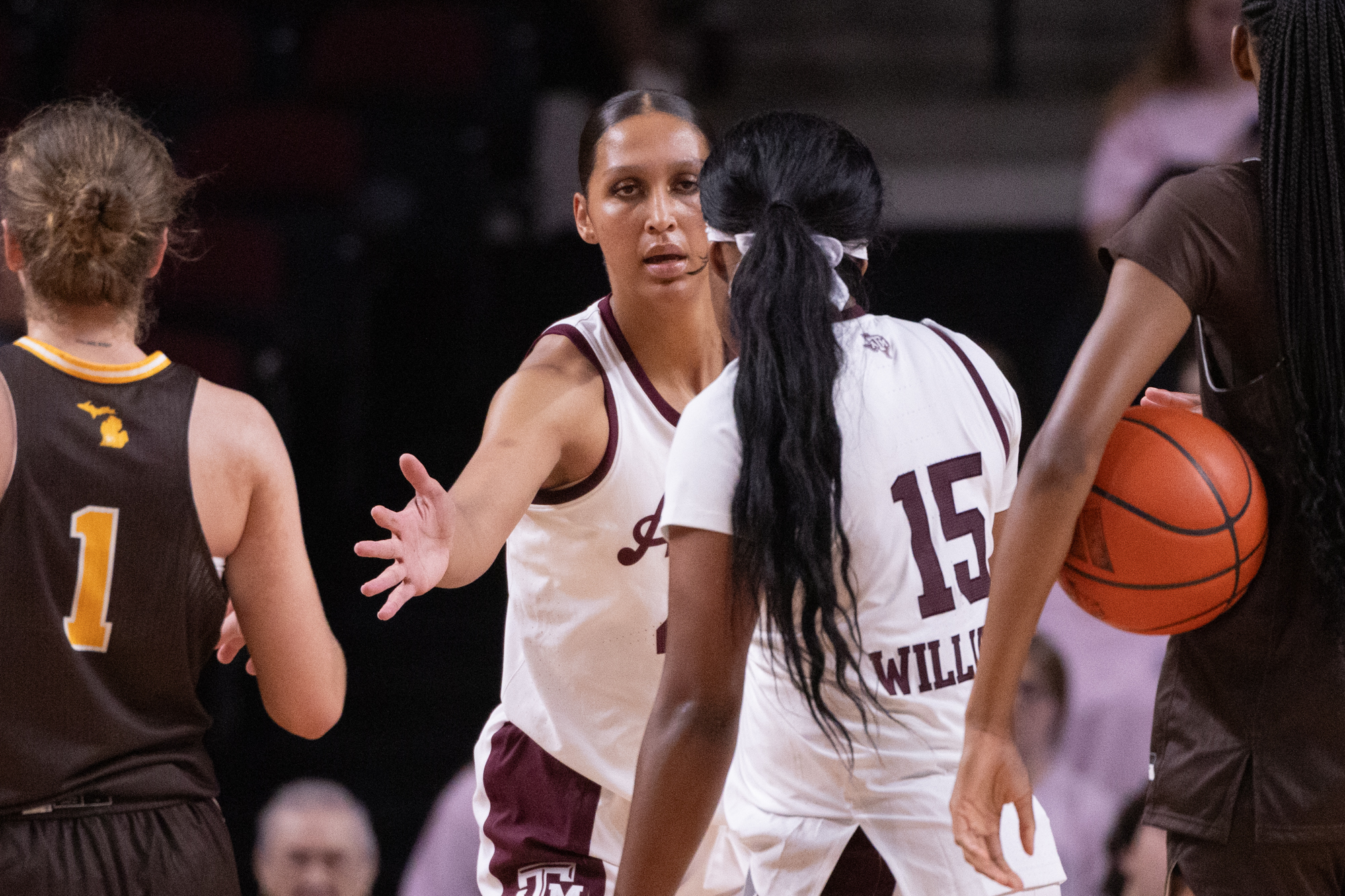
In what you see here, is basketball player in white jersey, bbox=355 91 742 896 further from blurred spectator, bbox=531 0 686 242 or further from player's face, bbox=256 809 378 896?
blurred spectator, bbox=531 0 686 242

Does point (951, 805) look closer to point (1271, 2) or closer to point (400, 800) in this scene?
point (1271, 2)

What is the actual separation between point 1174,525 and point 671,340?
1.09 m

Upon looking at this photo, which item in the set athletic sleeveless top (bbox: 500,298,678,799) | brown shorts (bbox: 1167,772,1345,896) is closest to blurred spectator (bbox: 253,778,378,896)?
athletic sleeveless top (bbox: 500,298,678,799)

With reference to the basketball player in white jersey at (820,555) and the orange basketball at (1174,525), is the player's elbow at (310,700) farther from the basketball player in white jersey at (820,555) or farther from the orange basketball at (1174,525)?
the orange basketball at (1174,525)

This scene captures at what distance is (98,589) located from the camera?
2.14m

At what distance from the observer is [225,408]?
2.25 meters

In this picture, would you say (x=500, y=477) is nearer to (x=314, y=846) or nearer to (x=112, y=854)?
(x=112, y=854)

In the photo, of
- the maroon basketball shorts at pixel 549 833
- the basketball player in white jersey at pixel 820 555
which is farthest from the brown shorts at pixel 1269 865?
the maroon basketball shorts at pixel 549 833

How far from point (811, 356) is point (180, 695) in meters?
1.03

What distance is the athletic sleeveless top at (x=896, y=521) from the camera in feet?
6.46

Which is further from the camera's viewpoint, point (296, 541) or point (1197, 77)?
point (1197, 77)

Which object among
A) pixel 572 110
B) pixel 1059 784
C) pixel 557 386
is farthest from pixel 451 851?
pixel 572 110

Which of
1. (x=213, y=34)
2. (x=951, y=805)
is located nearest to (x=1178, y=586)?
(x=951, y=805)

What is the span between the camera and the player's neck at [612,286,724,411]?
2.73m
